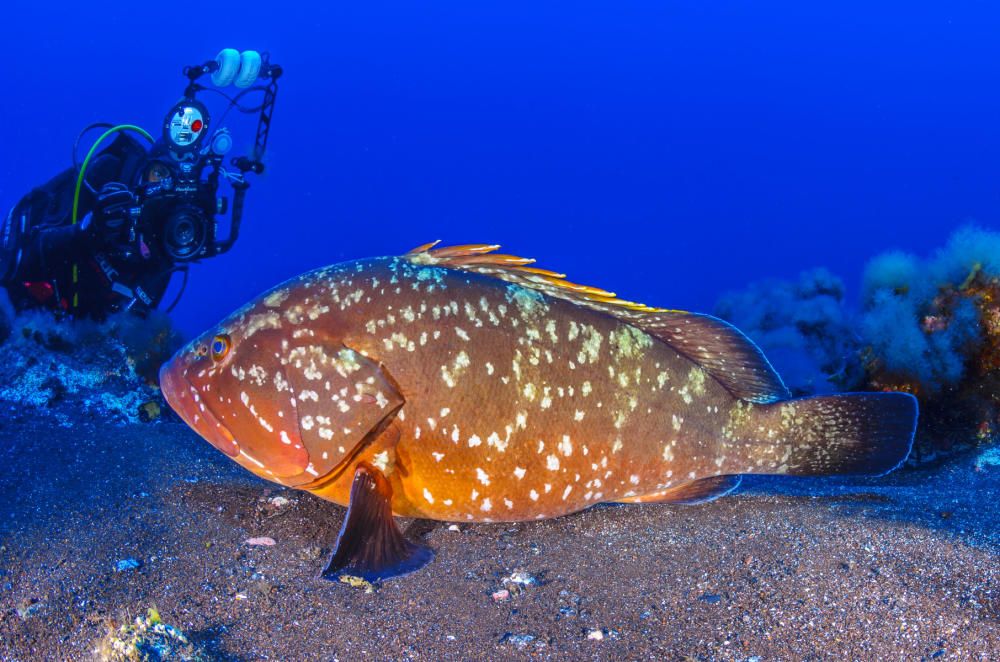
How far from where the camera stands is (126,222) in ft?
26.1

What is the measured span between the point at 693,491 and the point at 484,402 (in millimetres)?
1563

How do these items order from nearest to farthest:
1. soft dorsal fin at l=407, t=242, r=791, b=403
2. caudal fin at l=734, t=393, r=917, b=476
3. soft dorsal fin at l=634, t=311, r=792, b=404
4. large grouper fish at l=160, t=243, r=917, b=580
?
large grouper fish at l=160, t=243, r=917, b=580, caudal fin at l=734, t=393, r=917, b=476, soft dorsal fin at l=407, t=242, r=791, b=403, soft dorsal fin at l=634, t=311, r=792, b=404

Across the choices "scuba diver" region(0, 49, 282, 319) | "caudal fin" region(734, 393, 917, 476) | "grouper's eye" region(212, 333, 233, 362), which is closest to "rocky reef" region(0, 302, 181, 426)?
"scuba diver" region(0, 49, 282, 319)

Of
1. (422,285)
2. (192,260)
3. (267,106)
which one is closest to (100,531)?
(422,285)

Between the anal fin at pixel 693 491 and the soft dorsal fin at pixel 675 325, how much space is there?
57 centimetres

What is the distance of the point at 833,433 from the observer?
4031mm

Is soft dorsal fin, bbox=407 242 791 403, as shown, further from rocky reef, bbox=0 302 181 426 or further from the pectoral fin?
rocky reef, bbox=0 302 181 426

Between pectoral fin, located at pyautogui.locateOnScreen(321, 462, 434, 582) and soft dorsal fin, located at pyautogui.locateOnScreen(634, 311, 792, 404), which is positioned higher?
soft dorsal fin, located at pyautogui.locateOnScreen(634, 311, 792, 404)

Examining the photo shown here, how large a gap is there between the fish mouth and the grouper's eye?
0.75 ft

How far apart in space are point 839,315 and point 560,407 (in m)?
5.21

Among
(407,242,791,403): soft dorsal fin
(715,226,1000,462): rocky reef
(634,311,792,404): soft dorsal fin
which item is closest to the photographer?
(407,242,791,403): soft dorsal fin

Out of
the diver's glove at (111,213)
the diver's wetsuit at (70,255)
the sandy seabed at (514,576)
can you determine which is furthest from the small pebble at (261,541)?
the diver's glove at (111,213)

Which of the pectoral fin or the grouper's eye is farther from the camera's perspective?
the grouper's eye

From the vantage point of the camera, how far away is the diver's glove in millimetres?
7836
